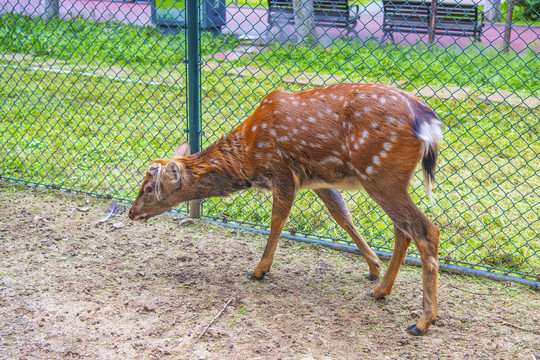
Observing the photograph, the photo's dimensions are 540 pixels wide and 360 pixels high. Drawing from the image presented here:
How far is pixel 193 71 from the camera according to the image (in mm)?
4547

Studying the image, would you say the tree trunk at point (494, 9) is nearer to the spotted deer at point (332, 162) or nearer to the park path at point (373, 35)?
the park path at point (373, 35)

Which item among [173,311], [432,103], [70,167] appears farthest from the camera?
[432,103]

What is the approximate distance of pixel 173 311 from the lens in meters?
3.60

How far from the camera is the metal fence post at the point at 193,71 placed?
4.45m

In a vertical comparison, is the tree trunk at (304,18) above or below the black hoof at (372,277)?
above

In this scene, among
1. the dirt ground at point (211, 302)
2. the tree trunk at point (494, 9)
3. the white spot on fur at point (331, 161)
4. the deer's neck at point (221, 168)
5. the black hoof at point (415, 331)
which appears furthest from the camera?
the tree trunk at point (494, 9)

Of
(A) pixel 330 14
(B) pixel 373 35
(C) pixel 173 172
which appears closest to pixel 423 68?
(B) pixel 373 35

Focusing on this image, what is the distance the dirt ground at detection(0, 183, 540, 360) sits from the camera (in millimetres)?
3197

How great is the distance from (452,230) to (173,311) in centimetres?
245

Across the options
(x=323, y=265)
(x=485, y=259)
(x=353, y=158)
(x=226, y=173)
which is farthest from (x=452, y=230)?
(x=226, y=173)

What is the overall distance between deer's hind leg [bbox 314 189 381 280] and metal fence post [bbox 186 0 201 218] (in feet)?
3.99

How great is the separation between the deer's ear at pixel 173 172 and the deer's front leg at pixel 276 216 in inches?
28.5

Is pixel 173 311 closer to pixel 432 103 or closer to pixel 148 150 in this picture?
pixel 148 150

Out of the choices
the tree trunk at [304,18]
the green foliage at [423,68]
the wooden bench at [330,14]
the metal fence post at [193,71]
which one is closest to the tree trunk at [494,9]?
the green foliage at [423,68]
